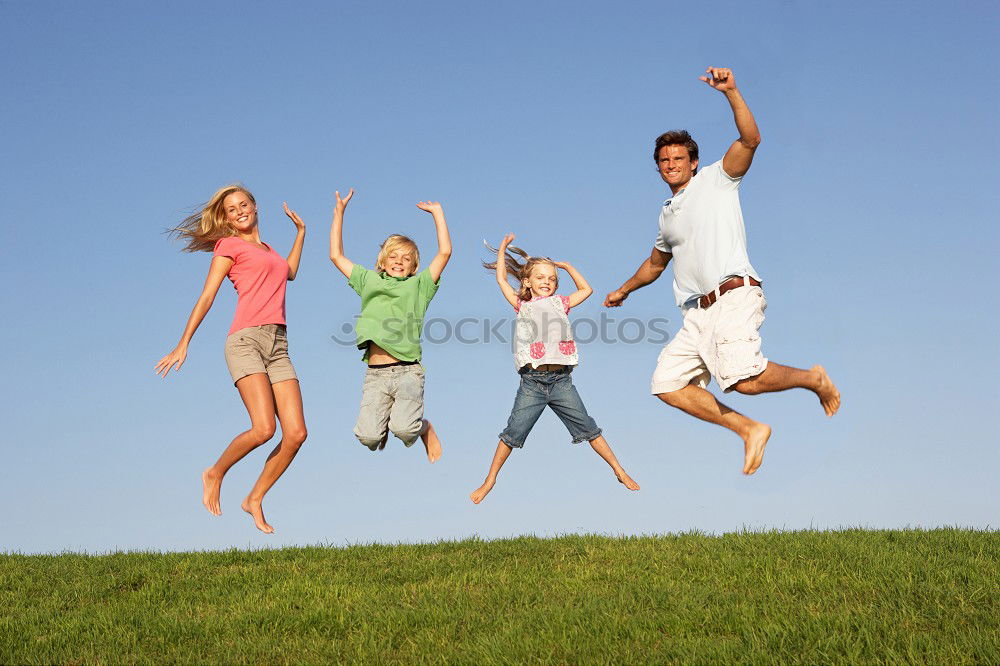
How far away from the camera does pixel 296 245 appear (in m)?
9.77

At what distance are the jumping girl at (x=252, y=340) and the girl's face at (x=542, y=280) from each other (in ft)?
8.31

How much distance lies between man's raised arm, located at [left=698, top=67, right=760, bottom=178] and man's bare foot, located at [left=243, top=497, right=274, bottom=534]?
5.65m

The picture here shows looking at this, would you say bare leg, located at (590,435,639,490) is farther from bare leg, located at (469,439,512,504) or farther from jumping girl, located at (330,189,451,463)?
jumping girl, located at (330,189,451,463)

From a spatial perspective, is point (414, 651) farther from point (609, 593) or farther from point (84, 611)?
point (84, 611)

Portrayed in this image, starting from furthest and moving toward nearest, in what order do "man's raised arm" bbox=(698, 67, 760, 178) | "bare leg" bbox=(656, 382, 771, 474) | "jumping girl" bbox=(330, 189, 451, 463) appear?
"jumping girl" bbox=(330, 189, 451, 463) → "bare leg" bbox=(656, 382, 771, 474) → "man's raised arm" bbox=(698, 67, 760, 178)

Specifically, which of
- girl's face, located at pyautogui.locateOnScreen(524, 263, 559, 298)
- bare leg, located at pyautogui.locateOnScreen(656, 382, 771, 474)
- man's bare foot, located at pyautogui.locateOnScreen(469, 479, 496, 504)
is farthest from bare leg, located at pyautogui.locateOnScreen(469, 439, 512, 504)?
bare leg, located at pyautogui.locateOnScreen(656, 382, 771, 474)

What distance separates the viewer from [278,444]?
925 centimetres

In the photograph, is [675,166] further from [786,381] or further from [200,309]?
[200,309]

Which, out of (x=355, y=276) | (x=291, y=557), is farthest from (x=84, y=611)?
(x=355, y=276)

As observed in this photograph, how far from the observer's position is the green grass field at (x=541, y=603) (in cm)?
586

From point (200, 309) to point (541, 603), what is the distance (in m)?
4.46

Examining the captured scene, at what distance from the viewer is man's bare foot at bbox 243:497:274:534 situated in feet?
30.9

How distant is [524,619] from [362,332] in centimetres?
400

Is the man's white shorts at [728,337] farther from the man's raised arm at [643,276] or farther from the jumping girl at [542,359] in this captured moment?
the jumping girl at [542,359]
